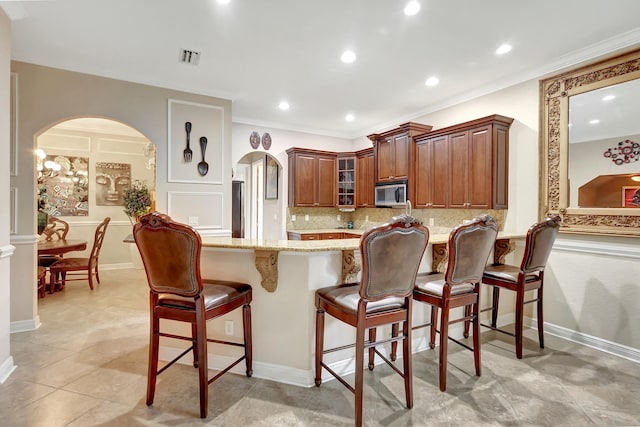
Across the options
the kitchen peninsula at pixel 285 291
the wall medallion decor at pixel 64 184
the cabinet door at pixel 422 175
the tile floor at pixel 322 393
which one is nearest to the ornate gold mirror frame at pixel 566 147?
the tile floor at pixel 322 393

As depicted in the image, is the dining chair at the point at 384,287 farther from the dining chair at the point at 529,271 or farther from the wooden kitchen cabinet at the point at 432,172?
the wooden kitchen cabinet at the point at 432,172

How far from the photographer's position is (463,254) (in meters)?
2.15

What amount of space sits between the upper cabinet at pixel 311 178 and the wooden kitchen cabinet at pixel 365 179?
1.53ft

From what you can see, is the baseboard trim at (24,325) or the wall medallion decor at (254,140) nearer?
the baseboard trim at (24,325)

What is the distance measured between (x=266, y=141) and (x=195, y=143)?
1744 millimetres

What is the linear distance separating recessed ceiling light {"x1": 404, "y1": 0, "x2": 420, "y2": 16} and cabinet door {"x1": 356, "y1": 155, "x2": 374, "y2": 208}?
10.1 feet

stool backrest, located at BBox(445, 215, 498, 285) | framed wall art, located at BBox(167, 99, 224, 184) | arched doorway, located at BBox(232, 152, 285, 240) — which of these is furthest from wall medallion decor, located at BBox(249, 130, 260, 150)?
stool backrest, located at BBox(445, 215, 498, 285)

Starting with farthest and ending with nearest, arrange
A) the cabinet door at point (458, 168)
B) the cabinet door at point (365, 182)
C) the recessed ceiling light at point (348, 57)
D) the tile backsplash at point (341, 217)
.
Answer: the cabinet door at point (365, 182)
the tile backsplash at point (341, 217)
the cabinet door at point (458, 168)
the recessed ceiling light at point (348, 57)

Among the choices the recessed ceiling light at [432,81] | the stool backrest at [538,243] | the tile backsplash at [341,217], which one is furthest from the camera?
the tile backsplash at [341,217]

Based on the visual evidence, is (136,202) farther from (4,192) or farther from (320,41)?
(320,41)

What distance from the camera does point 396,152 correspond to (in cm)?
469

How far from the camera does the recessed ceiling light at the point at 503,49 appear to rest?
2922 millimetres

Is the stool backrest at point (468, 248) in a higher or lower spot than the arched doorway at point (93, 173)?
lower

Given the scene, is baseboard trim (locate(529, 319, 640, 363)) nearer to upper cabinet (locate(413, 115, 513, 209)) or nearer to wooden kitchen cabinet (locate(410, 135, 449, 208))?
upper cabinet (locate(413, 115, 513, 209))
